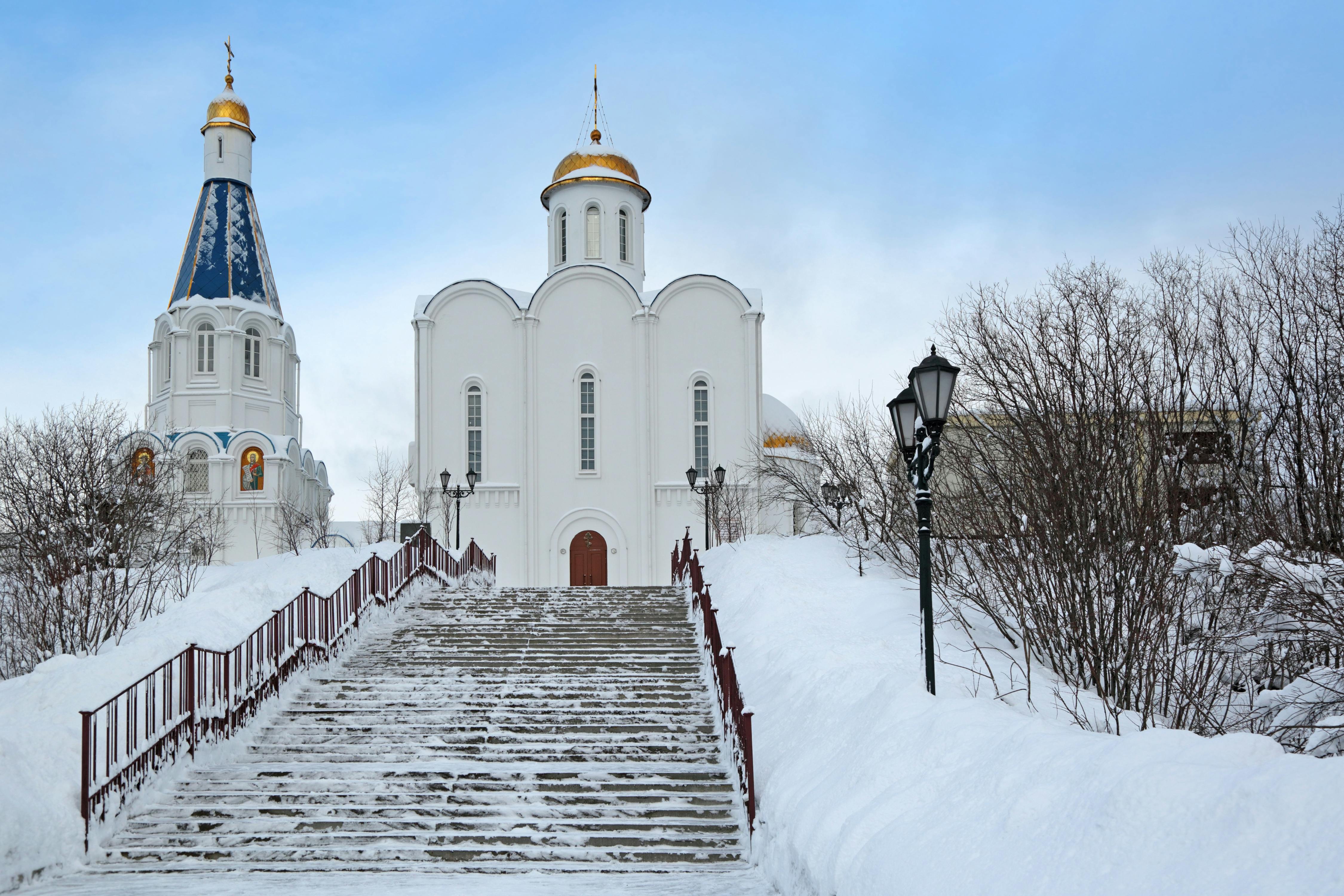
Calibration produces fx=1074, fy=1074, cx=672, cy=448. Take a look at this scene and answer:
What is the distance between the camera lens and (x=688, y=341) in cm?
3259

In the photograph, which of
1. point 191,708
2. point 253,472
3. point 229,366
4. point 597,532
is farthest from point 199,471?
point 191,708

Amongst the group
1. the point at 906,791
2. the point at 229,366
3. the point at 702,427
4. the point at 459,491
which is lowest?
the point at 906,791

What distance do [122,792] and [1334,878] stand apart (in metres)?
9.28

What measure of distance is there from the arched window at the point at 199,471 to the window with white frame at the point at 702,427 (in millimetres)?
21724

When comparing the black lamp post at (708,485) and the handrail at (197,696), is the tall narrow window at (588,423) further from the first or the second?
the handrail at (197,696)

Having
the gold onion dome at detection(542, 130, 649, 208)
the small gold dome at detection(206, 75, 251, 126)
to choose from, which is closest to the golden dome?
the small gold dome at detection(206, 75, 251, 126)

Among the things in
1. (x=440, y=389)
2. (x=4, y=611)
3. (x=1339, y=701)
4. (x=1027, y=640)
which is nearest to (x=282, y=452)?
(x=440, y=389)

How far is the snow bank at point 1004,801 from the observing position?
3.74 m

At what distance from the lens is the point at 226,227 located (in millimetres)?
44562

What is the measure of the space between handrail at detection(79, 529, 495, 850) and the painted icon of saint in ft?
98.9

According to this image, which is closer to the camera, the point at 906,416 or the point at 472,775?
the point at 906,416

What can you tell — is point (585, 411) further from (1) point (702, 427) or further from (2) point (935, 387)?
(2) point (935, 387)

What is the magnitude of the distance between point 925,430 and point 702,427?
76.6ft

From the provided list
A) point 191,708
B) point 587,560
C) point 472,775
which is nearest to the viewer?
point 472,775
